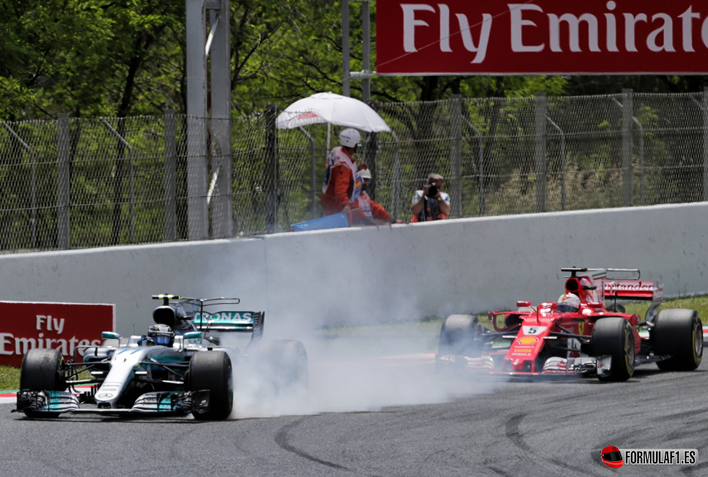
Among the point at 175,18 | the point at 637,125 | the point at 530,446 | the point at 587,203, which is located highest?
the point at 175,18

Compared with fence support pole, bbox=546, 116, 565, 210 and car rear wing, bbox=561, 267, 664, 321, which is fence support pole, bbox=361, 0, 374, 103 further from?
car rear wing, bbox=561, 267, 664, 321

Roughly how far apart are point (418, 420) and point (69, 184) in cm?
513

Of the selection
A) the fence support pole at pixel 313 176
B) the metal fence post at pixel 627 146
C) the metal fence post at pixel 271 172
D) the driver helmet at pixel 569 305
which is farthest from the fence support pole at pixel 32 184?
the metal fence post at pixel 627 146

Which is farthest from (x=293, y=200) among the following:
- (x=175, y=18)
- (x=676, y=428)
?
(x=175, y=18)

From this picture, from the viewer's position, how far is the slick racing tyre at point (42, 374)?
8.87 metres

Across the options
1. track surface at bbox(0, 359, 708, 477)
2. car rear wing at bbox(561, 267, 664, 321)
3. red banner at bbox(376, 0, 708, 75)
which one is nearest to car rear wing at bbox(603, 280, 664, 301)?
car rear wing at bbox(561, 267, 664, 321)

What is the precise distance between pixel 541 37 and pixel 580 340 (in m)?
8.63

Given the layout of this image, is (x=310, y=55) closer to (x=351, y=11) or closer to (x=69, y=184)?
(x=351, y=11)

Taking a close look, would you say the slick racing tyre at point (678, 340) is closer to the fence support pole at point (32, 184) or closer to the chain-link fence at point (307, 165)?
the chain-link fence at point (307, 165)

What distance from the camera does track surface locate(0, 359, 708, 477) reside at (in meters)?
7.18

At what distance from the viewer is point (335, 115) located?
15992 millimetres

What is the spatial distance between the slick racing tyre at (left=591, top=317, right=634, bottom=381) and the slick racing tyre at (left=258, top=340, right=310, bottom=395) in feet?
8.49

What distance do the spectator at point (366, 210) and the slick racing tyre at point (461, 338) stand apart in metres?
3.01

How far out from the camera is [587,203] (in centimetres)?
1650
